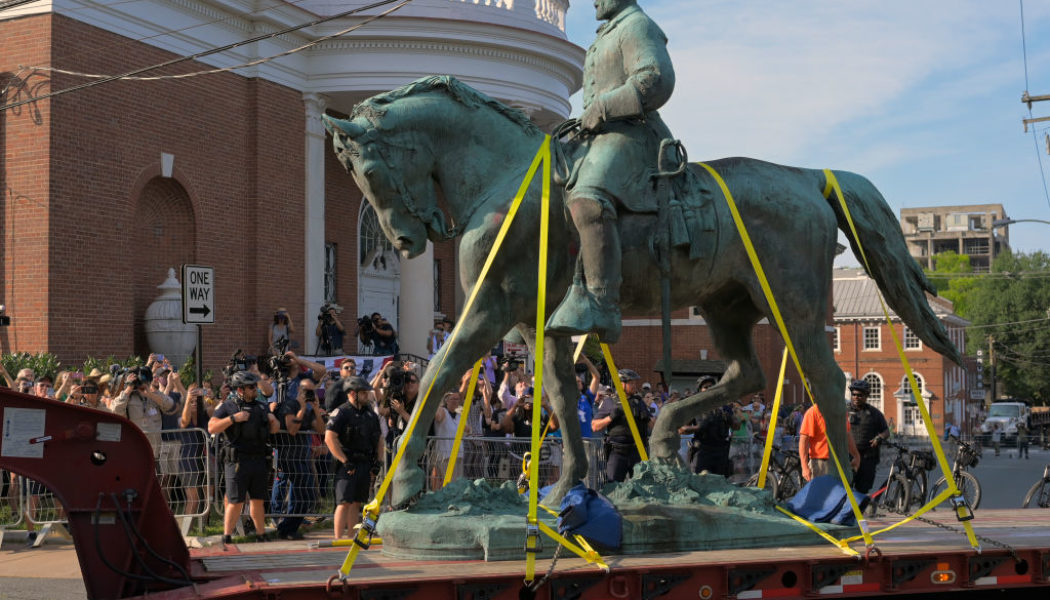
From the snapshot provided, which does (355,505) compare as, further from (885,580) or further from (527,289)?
(885,580)

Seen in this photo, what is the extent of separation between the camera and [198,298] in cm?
1370

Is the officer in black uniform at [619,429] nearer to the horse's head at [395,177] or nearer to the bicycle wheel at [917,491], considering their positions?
the bicycle wheel at [917,491]

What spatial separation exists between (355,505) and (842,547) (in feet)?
17.5

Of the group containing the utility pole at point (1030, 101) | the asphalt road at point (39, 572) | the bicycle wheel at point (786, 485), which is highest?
the utility pole at point (1030, 101)

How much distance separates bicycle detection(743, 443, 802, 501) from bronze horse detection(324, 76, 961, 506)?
25.8 ft

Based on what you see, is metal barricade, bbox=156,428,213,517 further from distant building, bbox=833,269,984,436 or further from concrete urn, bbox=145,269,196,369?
distant building, bbox=833,269,984,436

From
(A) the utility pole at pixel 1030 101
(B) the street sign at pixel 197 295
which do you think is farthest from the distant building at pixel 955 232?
(B) the street sign at pixel 197 295

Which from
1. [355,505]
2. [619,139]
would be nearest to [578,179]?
[619,139]

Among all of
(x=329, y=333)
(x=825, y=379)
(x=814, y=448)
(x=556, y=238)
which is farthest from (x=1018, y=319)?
(x=556, y=238)

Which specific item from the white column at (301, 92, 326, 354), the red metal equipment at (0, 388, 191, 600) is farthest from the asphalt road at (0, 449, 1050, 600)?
the white column at (301, 92, 326, 354)

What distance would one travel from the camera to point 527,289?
6.93 metres

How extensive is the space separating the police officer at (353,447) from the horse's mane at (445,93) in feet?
14.0

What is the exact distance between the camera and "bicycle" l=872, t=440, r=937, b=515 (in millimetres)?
15203

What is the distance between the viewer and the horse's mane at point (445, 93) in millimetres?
6895
